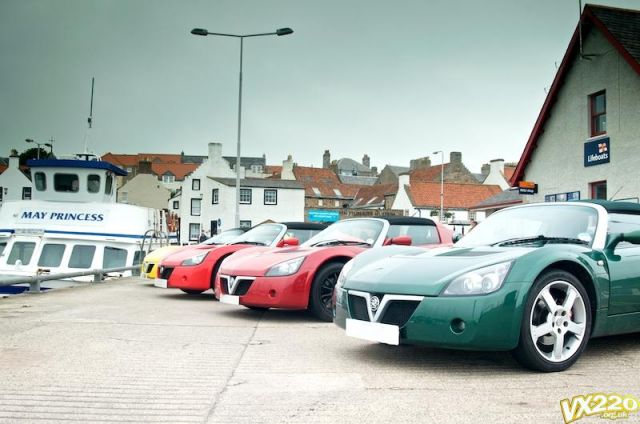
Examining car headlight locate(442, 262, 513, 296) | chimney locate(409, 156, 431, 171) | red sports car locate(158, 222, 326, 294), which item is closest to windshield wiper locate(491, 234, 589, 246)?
car headlight locate(442, 262, 513, 296)

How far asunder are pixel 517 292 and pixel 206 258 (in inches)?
269

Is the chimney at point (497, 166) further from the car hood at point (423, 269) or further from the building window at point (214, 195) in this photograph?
the car hood at point (423, 269)

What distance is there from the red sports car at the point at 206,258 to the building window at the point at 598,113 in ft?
36.9

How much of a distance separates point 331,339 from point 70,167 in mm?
17323

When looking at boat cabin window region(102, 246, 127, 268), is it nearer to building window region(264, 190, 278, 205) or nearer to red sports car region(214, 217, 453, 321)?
red sports car region(214, 217, 453, 321)

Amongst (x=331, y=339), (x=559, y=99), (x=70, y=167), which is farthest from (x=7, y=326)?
(x=559, y=99)

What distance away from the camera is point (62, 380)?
14.4 feet

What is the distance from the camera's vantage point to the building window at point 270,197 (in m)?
58.4

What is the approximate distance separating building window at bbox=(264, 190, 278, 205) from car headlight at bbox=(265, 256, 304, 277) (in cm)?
5110

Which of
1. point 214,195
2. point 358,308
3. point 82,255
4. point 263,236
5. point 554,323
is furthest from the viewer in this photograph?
point 214,195

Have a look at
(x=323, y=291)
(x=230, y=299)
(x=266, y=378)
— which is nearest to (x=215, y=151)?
(x=230, y=299)

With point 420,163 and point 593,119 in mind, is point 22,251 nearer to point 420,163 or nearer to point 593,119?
point 593,119

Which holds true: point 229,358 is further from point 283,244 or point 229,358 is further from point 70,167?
point 70,167

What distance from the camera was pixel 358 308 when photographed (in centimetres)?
515
